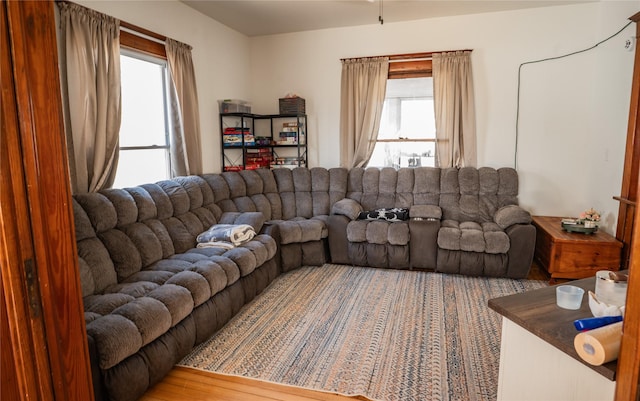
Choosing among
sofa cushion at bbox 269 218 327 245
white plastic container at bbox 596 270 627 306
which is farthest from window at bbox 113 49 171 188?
white plastic container at bbox 596 270 627 306

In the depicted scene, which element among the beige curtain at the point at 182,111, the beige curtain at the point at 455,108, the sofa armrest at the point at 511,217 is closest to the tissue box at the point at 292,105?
the beige curtain at the point at 182,111

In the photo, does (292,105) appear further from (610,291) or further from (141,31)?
(610,291)

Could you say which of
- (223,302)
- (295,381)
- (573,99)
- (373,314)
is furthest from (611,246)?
(223,302)

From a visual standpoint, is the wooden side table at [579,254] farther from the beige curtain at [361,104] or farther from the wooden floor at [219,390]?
the wooden floor at [219,390]

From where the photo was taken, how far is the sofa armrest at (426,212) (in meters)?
Result: 4.17

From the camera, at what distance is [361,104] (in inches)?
192

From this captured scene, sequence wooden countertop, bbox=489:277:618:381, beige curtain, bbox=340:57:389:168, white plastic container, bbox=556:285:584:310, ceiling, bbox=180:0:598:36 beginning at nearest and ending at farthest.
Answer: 1. wooden countertop, bbox=489:277:618:381
2. white plastic container, bbox=556:285:584:310
3. ceiling, bbox=180:0:598:36
4. beige curtain, bbox=340:57:389:168

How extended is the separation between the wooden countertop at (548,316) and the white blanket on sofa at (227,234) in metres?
2.35

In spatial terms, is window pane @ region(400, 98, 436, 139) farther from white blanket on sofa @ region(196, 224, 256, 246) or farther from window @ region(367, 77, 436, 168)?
white blanket on sofa @ region(196, 224, 256, 246)

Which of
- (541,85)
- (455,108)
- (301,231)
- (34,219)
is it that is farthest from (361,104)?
(34,219)

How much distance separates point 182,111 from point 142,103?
1.23 ft

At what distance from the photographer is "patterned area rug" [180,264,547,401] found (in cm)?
223

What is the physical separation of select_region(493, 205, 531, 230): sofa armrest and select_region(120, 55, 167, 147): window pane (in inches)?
136

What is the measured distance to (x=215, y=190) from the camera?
398cm
